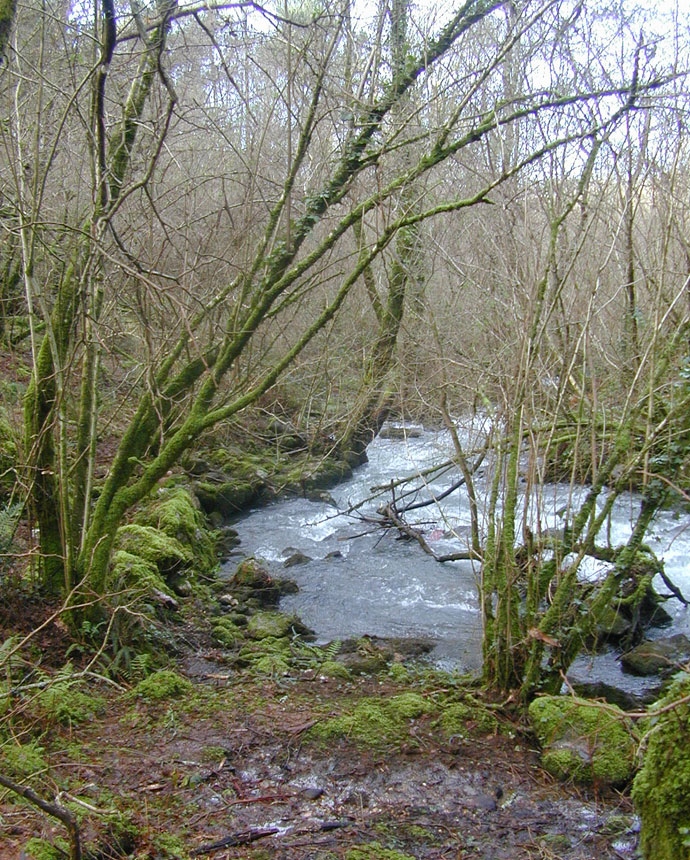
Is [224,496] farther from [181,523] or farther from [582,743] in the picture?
[582,743]

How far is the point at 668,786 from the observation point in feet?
8.21

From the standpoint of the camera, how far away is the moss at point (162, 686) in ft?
16.0

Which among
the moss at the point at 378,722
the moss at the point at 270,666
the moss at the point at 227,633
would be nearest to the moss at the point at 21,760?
the moss at the point at 378,722

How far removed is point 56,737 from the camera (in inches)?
159

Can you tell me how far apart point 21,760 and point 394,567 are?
20.8ft

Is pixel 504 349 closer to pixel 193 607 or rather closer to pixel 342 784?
pixel 342 784

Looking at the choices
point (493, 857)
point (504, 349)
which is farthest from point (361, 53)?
point (493, 857)

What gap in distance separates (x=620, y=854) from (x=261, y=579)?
17.9ft

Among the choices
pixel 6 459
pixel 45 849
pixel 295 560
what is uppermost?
pixel 6 459

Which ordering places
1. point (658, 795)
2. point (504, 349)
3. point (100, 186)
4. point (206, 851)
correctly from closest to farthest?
point (658, 795), point (206, 851), point (100, 186), point (504, 349)

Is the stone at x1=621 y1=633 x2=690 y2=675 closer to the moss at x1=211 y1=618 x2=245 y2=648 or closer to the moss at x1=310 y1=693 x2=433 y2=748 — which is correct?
the moss at x1=310 y1=693 x2=433 y2=748

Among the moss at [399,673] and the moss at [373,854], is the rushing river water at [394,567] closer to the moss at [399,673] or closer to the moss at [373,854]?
the moss at [399,673]

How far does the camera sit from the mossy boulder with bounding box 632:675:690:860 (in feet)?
8.05

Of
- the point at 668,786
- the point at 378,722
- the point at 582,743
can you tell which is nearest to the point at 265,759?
the point at 378,722
